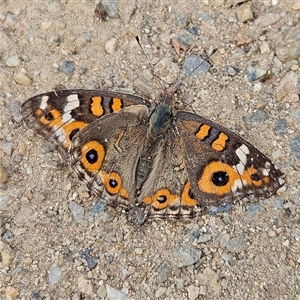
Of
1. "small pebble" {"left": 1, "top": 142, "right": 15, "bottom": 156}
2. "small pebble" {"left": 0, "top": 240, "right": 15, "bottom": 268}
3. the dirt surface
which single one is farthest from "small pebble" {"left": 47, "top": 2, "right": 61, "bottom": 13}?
"small pebble" {"left": 0, "top": 240, "right": 15, "bottom": 268}

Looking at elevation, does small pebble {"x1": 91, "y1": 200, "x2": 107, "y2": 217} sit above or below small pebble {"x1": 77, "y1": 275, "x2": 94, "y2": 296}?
above

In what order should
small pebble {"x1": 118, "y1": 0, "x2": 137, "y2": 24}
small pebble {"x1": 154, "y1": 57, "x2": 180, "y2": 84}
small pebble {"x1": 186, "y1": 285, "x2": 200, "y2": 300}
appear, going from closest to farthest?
small pebble {"x1": 186, "y1": 285, "x2": 200, "y2": 300} → small pebble {"x1": 154, "y1": 57, "x2": 180, "y2": 84} → small pebble {"x1": 118, "y1": 0, "x2": 137, "y2": 24}

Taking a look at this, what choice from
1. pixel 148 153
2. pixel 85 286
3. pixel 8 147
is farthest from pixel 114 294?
pixel 8 147

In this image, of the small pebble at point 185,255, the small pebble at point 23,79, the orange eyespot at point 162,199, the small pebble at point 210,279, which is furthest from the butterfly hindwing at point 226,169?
the small pebble at point 23,79

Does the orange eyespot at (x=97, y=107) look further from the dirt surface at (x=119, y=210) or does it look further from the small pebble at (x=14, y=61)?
the small pebble at (x=14, y=61)

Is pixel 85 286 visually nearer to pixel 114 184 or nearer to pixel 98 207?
pixel 98 207

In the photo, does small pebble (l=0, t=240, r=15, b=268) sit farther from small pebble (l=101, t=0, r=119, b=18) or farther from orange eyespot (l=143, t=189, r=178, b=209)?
small pebble (l=101, t=0, r=119, b=18)

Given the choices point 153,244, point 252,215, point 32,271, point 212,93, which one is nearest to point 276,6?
point 212,93
